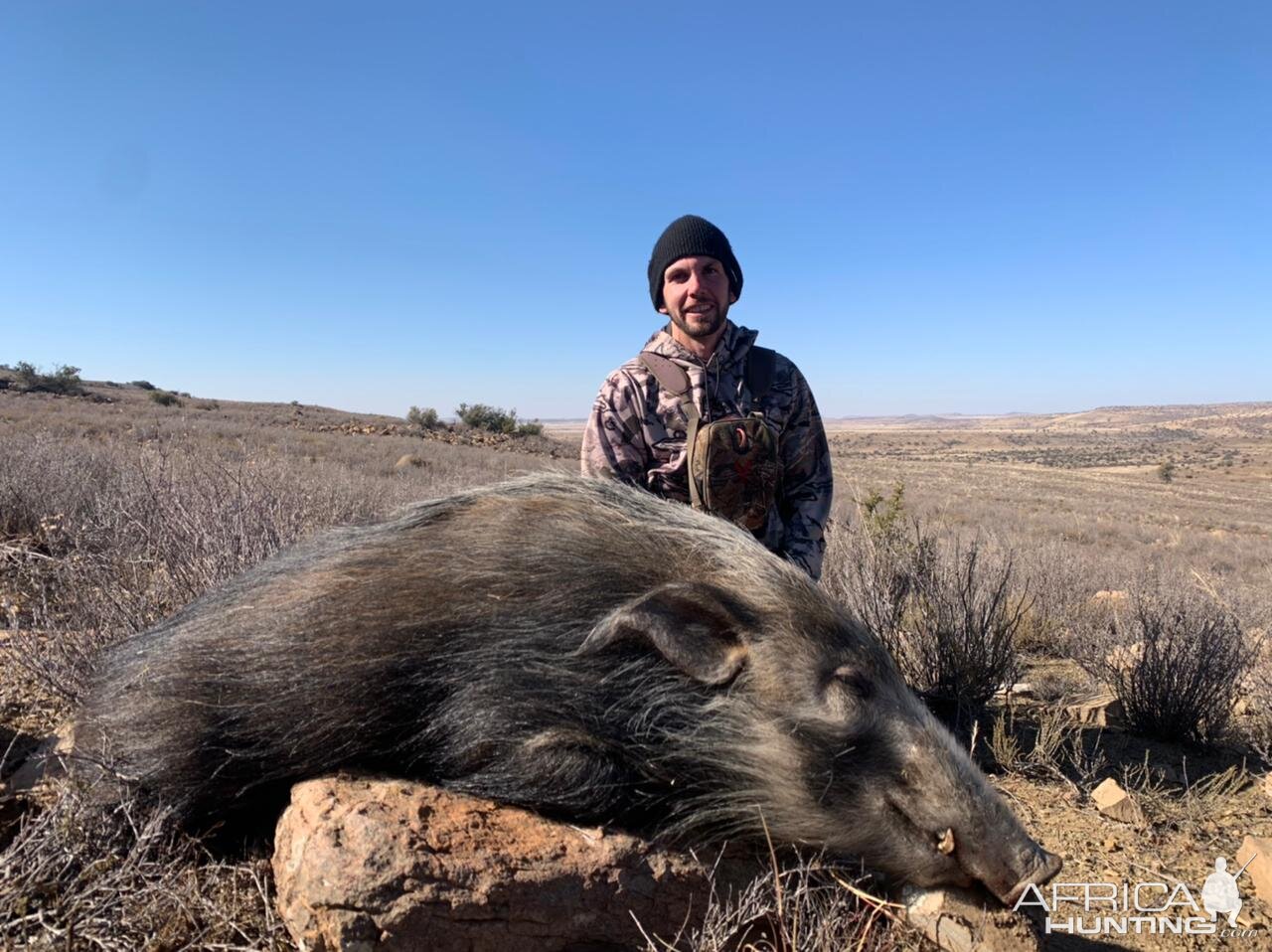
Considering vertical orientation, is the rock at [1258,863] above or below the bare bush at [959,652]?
below

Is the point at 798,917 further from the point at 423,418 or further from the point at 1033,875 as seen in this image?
the point at 423,418

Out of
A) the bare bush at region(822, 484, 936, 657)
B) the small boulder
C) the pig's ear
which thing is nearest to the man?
the bare bush at region(822, 484, 936, 657)

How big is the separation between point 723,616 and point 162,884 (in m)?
1.75

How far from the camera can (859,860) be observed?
2268 millimetres

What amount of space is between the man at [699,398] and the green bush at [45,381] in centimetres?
3307

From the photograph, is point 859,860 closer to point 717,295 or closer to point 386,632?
point 386,632

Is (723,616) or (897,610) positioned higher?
(723,616)

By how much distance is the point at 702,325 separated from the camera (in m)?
3.86

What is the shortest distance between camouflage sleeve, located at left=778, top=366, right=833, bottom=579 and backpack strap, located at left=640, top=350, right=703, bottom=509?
0.57m

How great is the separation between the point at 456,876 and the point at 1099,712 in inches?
147

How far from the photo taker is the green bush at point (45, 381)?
28.9 m

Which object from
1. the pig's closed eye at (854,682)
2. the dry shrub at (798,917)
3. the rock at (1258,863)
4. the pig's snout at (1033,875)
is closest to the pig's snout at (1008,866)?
the pig's snout at (1033,875)

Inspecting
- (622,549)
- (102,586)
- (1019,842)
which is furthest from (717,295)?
(102,586)

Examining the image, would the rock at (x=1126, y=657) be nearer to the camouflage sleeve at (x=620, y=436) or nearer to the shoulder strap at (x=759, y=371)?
the shoulder strap at (x=759, y=371)
